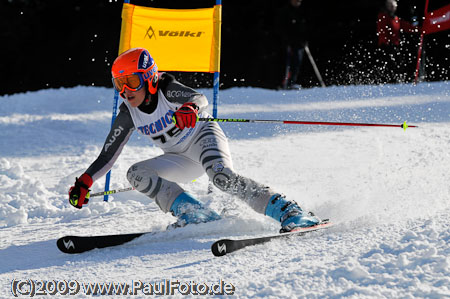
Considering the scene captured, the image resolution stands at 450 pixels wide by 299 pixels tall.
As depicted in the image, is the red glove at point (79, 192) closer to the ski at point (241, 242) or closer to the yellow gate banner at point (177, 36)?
the ski at point (241, 242)

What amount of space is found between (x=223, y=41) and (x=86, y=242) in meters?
10.4

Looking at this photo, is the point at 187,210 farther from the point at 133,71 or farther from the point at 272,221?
the point at 133,71

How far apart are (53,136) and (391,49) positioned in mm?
5174

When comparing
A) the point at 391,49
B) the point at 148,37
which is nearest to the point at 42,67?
the point at 391,49

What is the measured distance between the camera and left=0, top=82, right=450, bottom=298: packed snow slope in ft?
8.08

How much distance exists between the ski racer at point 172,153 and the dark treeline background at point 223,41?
336 inches

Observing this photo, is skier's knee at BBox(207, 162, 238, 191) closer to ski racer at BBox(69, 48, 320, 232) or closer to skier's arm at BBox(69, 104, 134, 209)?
ski racer at BBox(69, 48, 320, 232)

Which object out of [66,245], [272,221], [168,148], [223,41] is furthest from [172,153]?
[223,41]

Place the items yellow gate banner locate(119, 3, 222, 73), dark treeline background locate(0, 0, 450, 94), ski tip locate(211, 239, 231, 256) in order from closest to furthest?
ski tip locate(211, 239, 231, 256) → yellow gate banner locate(119, 3, 222, 73) → dark treeline background locate(0, 0, 450, 94)

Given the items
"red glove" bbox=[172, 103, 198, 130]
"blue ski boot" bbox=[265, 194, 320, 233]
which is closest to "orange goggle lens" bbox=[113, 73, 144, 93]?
"red glove" bbox=[172, 103, 198, 130]

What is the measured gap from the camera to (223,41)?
1304 cm

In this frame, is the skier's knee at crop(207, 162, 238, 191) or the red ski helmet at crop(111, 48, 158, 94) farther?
the red ski helmet at crop(111, 48, 158, 94)

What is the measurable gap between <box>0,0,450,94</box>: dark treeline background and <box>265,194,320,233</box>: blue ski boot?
894 centimetres

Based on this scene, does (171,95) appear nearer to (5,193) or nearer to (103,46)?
(5,193)
